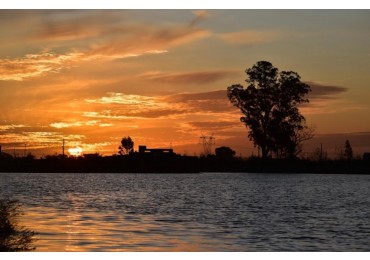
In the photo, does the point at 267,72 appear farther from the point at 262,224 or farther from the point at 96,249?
the point at 96,249

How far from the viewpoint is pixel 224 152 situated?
547 ft

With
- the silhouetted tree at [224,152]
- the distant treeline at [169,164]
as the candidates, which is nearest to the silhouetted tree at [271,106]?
the distant treeline at [169,164]

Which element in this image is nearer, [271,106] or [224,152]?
[271,106]

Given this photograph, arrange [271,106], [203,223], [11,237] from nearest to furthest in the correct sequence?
[11,237]
[203,223]
[271,106]

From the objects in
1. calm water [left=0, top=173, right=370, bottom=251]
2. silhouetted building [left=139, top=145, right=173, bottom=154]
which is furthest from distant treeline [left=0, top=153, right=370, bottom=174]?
calm water [left=0, top=173, right=370, bottom=251]

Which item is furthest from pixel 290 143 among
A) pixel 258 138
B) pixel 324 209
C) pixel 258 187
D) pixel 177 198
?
pixel 324 209

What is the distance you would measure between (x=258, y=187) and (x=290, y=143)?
26138 mm

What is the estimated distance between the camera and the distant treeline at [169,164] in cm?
12775

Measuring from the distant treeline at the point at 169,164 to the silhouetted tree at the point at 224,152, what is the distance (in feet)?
4.09

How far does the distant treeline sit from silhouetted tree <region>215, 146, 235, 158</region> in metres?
1.25

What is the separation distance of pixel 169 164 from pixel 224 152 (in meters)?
13.4
